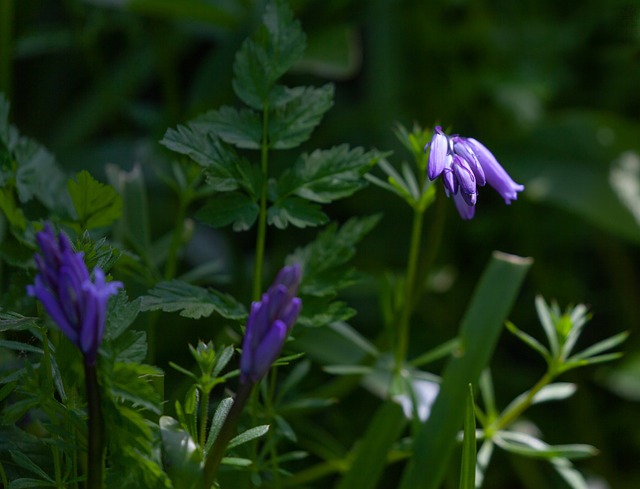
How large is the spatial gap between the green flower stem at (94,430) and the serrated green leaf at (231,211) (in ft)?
0.59

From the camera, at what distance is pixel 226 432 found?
0.49 metres

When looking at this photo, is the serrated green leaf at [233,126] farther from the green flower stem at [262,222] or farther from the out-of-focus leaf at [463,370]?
the out-of-focus leaf at [463,370]

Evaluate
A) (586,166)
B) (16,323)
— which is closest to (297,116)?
(16,323)

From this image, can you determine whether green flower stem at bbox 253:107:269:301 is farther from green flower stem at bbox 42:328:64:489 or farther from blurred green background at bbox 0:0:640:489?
blurred green background at bbox 0:0:640:489

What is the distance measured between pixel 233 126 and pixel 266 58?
0.06 meters

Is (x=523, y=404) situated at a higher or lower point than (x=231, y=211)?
lower

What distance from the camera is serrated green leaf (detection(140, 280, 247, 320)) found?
57 cm

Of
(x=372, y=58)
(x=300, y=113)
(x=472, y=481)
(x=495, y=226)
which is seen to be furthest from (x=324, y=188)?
(x=372, y=58)

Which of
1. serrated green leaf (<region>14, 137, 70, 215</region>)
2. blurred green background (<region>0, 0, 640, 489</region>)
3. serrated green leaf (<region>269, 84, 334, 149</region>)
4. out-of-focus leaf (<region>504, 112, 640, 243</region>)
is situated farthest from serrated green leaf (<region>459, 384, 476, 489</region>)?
out-of-focus leaf (<region>504, 112, 640, 243</region>)

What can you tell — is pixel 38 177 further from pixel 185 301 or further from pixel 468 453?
pixel 468 453

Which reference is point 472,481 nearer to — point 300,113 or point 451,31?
point 300,113

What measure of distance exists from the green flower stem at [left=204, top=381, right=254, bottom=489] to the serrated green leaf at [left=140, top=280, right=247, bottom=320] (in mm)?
96

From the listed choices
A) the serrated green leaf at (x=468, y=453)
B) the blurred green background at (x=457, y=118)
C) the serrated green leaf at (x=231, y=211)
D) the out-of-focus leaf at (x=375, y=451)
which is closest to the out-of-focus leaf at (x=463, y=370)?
the out-of-focus leaf at (x=375, y=451)

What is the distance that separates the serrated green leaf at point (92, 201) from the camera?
592 mm
